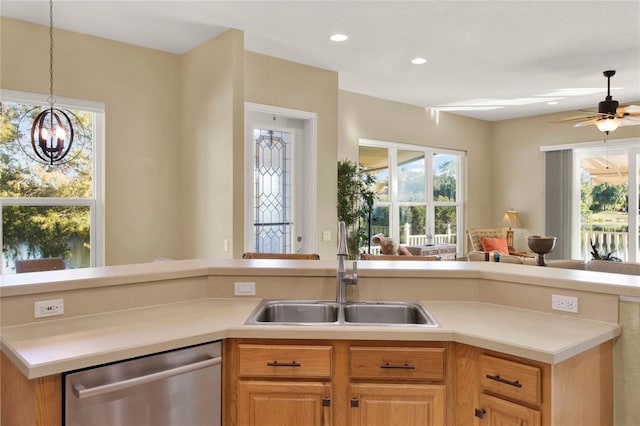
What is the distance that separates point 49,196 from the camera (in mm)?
Answer: 4227

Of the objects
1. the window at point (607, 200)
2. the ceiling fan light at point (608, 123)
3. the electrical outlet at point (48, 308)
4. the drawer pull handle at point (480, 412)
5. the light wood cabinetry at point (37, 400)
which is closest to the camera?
the light wood cabinetry at point (37, 400)

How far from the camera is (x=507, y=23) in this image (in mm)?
3977

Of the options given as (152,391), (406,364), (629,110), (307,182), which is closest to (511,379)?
(406,364)

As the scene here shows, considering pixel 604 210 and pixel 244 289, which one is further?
pixel 604 210

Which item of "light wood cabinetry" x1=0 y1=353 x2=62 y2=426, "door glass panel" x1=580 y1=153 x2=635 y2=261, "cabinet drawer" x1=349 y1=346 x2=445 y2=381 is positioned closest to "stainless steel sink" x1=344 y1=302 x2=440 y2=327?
"cabinet drawer" x1=349 y1=346 x2=445 y2=381

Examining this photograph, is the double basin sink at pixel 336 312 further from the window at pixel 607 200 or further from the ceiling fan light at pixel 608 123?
the window at pixel 607 200

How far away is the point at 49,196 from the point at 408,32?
3.51 m

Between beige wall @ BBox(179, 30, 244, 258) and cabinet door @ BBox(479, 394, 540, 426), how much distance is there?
289 centimetres

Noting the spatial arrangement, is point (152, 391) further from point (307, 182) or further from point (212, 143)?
point (307, 182)

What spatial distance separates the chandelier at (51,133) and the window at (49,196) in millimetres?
37

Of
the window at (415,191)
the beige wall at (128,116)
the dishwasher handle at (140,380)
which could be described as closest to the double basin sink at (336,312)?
the dishwasher handle at (140,380)

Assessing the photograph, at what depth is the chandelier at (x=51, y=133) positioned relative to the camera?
148 inches

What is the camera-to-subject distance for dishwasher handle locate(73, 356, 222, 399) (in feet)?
4.99

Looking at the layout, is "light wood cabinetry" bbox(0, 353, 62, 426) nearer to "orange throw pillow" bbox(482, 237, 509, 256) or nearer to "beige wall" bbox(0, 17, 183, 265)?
"beige wall" bbox(0, 17, 183, 265)
